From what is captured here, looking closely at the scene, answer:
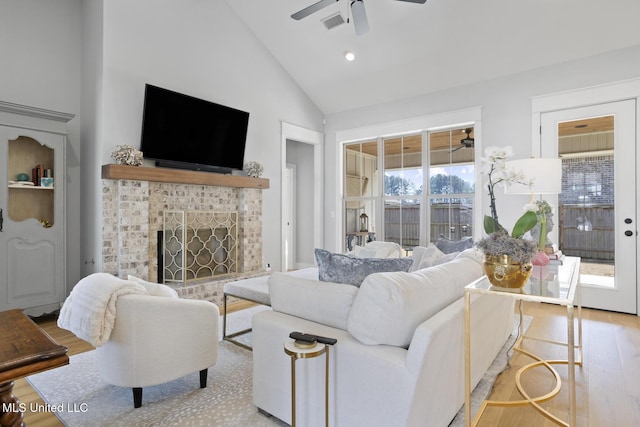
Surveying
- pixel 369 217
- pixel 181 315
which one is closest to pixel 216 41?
pixel 369 217

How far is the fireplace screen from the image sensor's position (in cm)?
425

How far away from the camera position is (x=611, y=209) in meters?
4.08

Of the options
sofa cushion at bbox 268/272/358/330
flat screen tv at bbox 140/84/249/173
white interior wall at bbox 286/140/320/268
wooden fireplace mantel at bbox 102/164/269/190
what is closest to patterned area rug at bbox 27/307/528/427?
sofa cushion at bbox 268/272/358/330

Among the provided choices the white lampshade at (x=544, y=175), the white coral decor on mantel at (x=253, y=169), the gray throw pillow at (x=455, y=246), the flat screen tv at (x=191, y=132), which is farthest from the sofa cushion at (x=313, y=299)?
the white coral decor on mantel at (x=253, y=169)

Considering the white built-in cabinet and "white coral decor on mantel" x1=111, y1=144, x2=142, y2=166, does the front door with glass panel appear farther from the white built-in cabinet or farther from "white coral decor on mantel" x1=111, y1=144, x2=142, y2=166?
the white built-in cabinet

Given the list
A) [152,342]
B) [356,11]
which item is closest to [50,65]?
[356,11]

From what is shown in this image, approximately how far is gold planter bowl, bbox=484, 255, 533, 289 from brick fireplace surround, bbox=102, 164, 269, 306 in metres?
3.43

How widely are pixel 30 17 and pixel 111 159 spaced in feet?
6.06

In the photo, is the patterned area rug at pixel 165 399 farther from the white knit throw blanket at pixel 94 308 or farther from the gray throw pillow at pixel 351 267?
the gray throw pillow at pixel 351 267

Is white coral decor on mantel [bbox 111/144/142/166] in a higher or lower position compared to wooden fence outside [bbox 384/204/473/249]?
higher

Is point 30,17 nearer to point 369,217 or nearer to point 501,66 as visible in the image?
point 369,217

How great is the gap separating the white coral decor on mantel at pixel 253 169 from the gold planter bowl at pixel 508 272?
386cm

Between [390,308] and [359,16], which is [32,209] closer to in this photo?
[359,16]

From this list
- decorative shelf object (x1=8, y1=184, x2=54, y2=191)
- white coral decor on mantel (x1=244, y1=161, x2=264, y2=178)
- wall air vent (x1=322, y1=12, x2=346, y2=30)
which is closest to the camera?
decorative shelf object (x1=8, y1=184, x2=54, y2=191)
